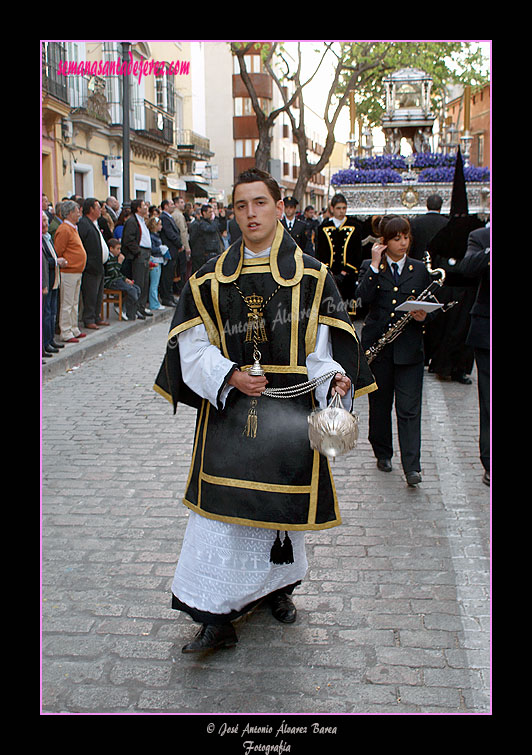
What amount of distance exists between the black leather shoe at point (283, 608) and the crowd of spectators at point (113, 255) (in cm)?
637

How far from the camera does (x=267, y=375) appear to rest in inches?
132

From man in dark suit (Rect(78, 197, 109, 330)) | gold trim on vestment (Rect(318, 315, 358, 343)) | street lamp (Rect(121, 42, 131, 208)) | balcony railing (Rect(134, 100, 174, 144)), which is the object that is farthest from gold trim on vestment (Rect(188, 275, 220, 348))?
balcony railing (Rect(134, 100, 174, 144))

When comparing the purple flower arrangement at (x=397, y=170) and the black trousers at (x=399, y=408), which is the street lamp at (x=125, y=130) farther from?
the black trousers at (x=399, y=408)

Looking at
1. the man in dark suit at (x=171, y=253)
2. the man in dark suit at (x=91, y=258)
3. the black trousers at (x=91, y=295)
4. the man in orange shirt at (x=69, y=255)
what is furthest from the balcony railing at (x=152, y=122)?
the man in orange shirt at (x=69, y=255)

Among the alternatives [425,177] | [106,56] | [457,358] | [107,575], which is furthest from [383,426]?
[106,56]

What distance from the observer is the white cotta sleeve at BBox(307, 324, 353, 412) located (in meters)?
3.38

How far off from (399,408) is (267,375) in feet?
8.83

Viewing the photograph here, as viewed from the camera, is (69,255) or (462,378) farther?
(69,255)

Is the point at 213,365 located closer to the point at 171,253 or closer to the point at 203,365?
the point at 203,365

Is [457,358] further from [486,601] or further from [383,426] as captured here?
[486,601]

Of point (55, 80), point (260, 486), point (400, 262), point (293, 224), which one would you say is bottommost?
point (260, 486)

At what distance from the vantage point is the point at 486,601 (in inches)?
154

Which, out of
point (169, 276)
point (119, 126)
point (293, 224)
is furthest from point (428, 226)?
point (119, 126)

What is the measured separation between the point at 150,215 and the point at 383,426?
11.4 metres
